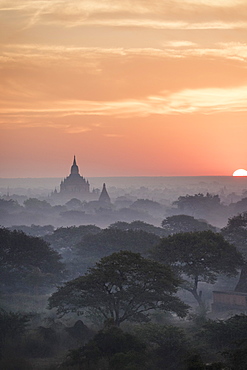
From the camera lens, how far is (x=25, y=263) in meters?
54.5

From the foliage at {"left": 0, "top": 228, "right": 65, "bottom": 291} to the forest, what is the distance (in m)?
0.09

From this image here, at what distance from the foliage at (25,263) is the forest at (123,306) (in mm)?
92

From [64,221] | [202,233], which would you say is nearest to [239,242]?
[202,233]

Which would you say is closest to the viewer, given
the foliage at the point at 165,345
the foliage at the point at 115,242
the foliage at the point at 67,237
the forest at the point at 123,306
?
the forest at the point at 123,306

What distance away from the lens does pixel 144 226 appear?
286 feet

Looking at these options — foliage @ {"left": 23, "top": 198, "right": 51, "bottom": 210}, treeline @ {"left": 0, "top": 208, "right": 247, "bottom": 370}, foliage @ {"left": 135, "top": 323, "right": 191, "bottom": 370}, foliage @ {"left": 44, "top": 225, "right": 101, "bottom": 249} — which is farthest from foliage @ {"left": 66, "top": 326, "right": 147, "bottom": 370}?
foliage @ {"left": 23, "top": 198, "right": 51, "bottom": 210}

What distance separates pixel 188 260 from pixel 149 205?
141721 millimetres

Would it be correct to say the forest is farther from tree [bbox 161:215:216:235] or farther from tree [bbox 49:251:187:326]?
tree [bbox 161:215:216:235]

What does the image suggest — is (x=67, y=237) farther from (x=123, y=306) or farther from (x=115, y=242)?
(x=123, y=306)

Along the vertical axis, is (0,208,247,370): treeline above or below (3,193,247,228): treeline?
below

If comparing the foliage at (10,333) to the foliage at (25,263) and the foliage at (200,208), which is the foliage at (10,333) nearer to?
the foliage at (25,263)

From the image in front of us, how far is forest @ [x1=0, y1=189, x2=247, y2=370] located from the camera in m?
30.0

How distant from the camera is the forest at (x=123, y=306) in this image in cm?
3005

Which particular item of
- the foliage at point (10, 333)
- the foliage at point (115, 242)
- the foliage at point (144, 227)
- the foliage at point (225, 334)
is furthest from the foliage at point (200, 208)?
the foliage at point (225, 334)
